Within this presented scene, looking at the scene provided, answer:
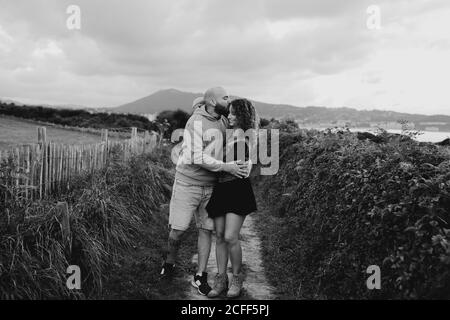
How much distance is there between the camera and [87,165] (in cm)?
805

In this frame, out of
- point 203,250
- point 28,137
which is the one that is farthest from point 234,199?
point 28,137

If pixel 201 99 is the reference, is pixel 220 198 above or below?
below

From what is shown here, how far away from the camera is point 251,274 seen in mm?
5652

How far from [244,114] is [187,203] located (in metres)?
1.25

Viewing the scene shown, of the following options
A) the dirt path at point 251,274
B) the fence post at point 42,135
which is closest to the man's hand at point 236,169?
the dirt path at point 251,274

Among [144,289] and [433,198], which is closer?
[433,198]

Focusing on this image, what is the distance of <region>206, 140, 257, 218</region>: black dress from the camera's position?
4559mm

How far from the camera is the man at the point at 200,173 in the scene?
4672 mm

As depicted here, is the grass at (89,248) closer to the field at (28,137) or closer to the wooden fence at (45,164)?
the wooden fence at (45,164)

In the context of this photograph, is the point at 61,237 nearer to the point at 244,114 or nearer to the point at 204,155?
the point at 204,155

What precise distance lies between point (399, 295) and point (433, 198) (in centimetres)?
82

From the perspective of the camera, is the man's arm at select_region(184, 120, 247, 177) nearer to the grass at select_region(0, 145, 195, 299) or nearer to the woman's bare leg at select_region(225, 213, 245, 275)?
the woman's bare leg at select_region(225, 213, 245, 275)
